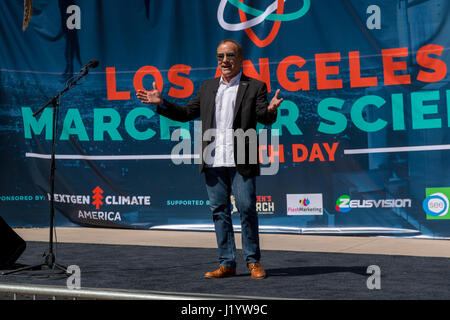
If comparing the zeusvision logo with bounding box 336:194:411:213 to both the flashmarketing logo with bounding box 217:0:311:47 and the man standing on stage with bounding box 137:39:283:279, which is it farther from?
the man standing on stage with bounding box 137:39:283:279

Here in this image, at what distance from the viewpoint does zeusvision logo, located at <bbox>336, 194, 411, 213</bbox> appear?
692cm

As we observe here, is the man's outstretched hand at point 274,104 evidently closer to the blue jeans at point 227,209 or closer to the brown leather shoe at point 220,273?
the blue jeans at point 227,209

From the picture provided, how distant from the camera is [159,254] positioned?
590 centimetres

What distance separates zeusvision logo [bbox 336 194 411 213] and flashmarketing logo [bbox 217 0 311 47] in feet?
6.78

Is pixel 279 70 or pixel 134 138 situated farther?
pixel 134 138

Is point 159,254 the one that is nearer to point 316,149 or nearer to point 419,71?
point 316,149

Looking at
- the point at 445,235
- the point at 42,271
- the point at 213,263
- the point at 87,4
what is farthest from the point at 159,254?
the point at 87,4

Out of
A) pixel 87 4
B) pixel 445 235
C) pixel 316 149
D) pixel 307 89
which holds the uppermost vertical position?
pixel 87 4

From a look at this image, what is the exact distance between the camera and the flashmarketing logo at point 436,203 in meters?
6.71

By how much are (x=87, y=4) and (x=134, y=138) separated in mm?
1910

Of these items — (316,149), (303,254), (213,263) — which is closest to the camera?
(213,263)

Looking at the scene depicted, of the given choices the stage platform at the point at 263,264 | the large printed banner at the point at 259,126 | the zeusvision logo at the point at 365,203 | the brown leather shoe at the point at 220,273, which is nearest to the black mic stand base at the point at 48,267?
the stage platform at the point at 263,264

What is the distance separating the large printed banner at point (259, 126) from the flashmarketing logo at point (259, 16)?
15mm

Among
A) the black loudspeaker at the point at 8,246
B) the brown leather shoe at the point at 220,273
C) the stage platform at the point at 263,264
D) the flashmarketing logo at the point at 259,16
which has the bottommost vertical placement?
the stage platform at the point at 263,264
